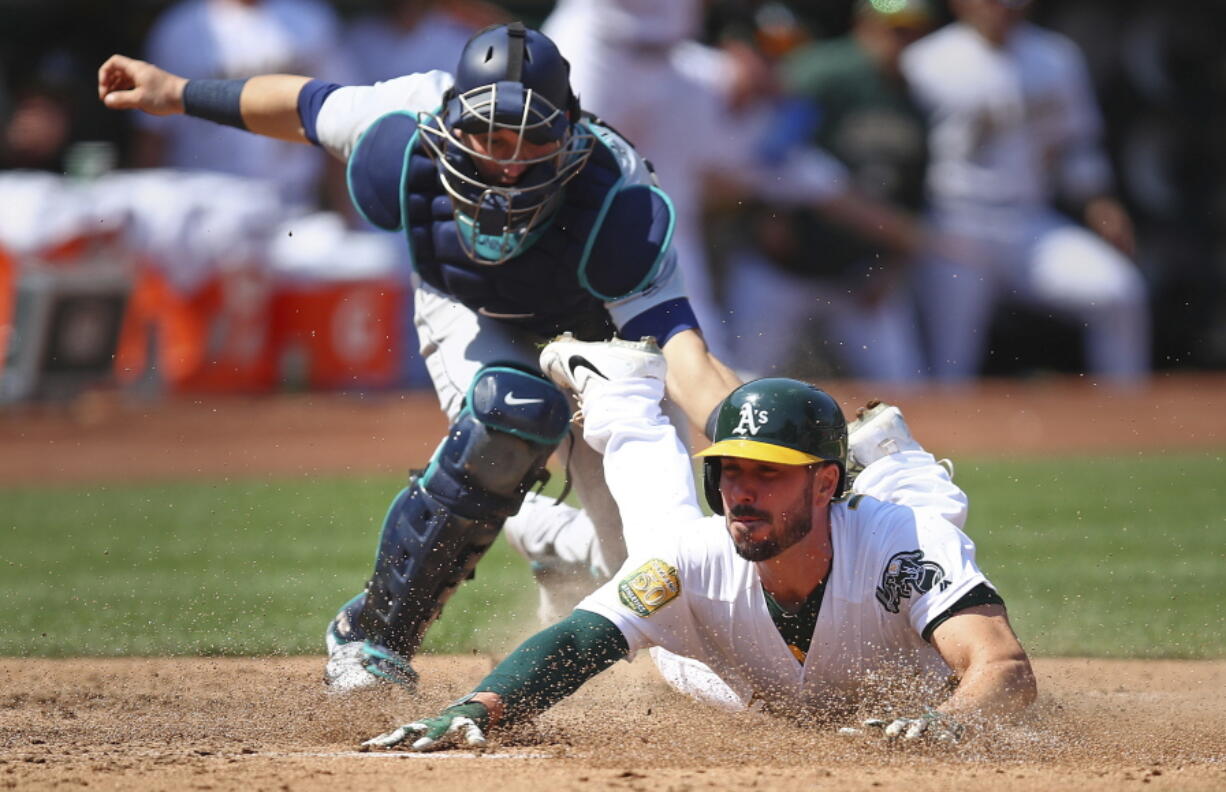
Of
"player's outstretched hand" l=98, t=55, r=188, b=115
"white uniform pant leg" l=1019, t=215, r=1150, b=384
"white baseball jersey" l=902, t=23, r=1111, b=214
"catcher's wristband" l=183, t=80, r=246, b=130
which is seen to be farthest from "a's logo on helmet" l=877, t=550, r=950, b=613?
"white baseball jersey" l=902, t=23, r=1111, b=214

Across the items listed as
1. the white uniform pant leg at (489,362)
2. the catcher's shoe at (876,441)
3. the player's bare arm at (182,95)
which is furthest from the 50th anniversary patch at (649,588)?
the player's bare arm at (182,95)

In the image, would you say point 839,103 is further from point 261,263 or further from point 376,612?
point 376,612

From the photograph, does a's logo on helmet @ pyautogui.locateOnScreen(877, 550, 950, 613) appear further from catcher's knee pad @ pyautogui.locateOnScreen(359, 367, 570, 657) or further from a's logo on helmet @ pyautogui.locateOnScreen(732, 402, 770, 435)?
catcher's knee pad @ pyautogui.locateOnScreen(359, 367, 570, 657)

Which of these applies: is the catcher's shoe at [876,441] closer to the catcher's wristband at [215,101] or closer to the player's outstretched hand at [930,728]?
the player's outstretched hand at [930,728]

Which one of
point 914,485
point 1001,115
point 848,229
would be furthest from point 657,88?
point 914,485

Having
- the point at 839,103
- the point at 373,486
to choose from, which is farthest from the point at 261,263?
the point at 839,103
